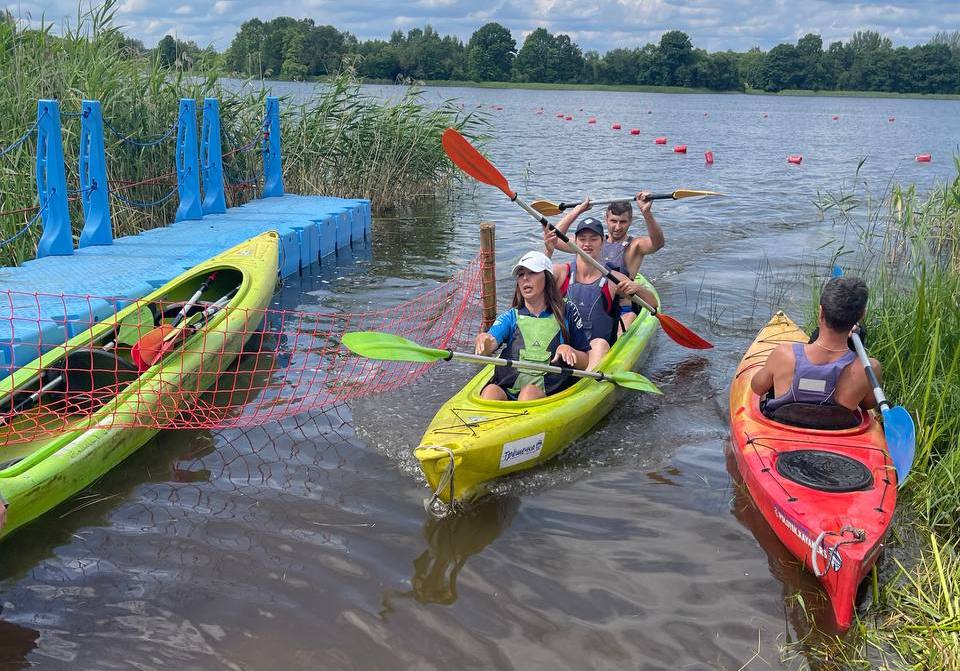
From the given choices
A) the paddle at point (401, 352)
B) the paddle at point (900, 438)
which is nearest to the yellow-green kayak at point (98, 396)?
the paddle at point (401, 352)

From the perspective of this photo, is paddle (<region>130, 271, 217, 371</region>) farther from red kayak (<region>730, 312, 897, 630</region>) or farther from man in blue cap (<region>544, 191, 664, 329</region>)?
red kayak (<region>730, 312, 897, 630</region>)

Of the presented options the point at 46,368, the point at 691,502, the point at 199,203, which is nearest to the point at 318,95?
the point at 199,203

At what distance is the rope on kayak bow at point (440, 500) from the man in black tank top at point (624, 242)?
9.61 feet

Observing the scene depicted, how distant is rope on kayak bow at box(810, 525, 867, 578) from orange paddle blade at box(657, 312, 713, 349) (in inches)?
128

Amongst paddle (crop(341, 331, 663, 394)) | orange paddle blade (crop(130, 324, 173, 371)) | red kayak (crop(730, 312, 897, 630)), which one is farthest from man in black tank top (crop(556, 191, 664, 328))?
orange paddle blade (crop(130, 324, 173, 371))

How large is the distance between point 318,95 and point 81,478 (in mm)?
9066

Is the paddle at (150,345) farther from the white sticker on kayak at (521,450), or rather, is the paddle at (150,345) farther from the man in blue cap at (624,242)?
the man in blue cap at (624,242)

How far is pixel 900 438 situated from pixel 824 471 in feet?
1.22

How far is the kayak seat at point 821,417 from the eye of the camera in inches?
175

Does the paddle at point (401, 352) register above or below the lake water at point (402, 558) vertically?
above

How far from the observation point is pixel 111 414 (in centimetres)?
482

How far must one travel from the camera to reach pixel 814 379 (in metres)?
4.45

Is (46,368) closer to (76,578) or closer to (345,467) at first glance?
(76,578)

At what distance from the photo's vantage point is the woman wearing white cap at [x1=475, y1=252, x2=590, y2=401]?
5.24 meters
